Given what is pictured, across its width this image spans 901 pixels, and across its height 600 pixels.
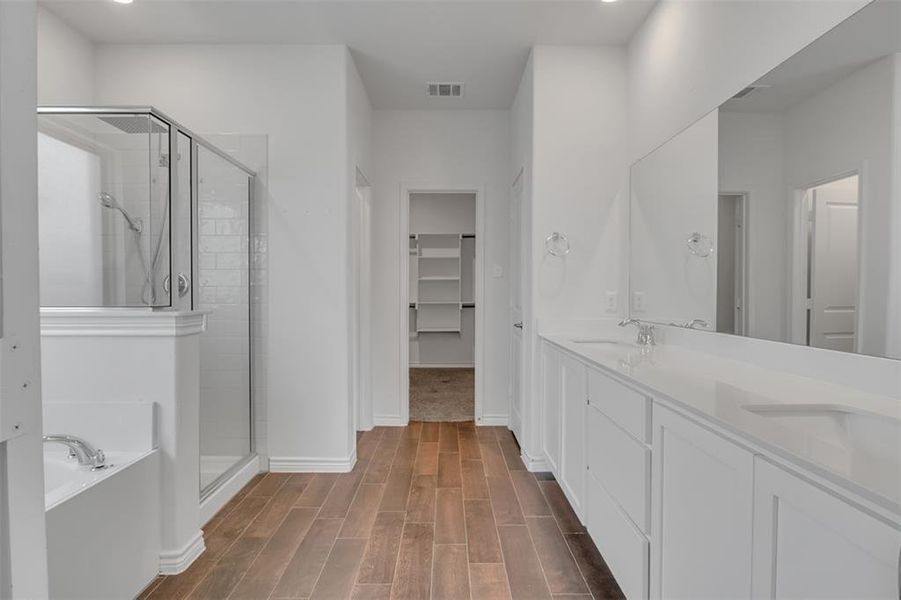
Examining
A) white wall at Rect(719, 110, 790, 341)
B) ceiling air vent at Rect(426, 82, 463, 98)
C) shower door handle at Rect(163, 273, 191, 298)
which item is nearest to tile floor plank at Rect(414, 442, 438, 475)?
shower door handle at Rect(163, 273, 191, 298)

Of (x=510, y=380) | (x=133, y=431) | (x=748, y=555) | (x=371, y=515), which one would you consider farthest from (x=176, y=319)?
(x=510, y=380)

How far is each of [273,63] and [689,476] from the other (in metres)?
3.27

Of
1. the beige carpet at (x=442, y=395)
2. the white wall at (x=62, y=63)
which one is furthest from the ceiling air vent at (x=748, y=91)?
the white wall at (x=62, y=63)

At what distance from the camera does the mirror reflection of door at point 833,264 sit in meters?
1.37

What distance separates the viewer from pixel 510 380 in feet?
12.8

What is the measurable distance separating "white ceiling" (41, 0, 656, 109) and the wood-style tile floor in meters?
2.77

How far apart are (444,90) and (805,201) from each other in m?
2.78

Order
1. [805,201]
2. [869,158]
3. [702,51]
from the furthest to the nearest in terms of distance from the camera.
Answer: [702,51] < [805,201] < [869,158]

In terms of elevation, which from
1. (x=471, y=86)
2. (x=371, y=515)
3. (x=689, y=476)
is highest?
(x=471, y=86)

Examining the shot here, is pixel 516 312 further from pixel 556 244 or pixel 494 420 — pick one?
pixel 494 420

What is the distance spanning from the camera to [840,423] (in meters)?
1.17

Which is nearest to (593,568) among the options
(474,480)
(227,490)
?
(474,480)

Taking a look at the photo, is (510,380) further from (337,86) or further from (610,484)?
(337,86)

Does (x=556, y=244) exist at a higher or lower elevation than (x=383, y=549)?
higher
